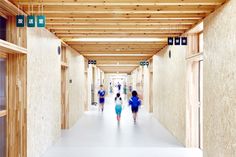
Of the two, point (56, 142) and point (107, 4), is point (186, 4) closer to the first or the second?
point (107, 4)

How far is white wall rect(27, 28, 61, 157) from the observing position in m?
5.16

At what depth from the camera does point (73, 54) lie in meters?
10.3

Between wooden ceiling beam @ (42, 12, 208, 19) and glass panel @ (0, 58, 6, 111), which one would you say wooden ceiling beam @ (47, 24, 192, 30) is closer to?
wooden ceiling beam @ (42, 12, 208, 19)

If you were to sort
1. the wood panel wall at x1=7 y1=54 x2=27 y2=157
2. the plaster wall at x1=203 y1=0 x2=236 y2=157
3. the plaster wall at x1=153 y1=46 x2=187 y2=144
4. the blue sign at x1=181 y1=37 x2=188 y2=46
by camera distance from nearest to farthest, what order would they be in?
the plaster wall at x1=203 y1=0 x2=236 y2=157 → the wood panel wall at x1=7 y1=54 x2=27 y2=157 → the blue sign at x1=181 y1=37 x2=188 y2=46 → the plaster wall at x1=153 y1=46 x2=187 y2=144

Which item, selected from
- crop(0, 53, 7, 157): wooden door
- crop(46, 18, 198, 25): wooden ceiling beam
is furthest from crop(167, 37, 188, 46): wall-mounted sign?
crop(0, 53, 7, 157): wooden door

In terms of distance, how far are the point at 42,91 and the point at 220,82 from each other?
3.63m

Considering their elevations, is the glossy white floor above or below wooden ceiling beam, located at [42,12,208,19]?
below

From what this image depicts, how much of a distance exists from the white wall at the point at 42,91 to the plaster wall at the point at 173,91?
10.7 ft

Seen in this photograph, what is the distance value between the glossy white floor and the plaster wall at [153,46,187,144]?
356mm

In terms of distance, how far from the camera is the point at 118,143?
23.2 feet

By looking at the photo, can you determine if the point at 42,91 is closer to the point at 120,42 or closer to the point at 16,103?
the point at 16,103

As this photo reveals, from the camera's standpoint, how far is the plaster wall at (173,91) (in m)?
7.07

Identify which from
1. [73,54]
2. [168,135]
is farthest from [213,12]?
[73,54]

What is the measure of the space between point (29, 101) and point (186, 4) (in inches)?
126
